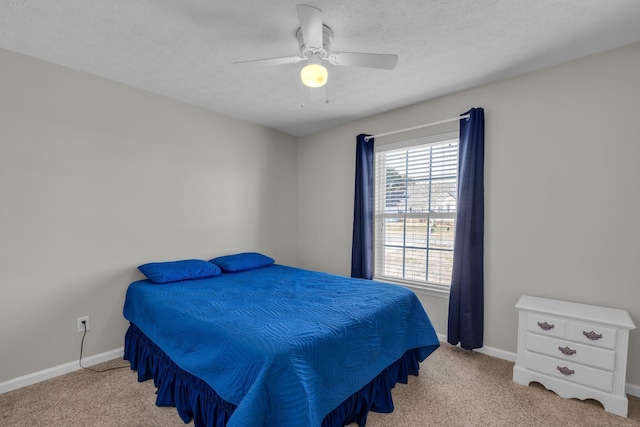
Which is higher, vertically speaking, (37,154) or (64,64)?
(64,64)

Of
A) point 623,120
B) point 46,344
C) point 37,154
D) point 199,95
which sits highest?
point 199,95

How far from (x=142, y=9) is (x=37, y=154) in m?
1.44

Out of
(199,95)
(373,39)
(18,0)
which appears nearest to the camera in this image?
(18,0)

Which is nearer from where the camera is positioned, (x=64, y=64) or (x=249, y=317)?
(x=249, y=317)

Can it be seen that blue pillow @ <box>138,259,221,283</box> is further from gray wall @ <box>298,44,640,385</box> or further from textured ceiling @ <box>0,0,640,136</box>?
gray wall @ <box>298,44,640,385</box>

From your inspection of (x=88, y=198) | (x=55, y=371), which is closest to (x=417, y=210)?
(x=88, y=198)

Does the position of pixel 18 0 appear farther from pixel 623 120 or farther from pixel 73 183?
pixel 623 120

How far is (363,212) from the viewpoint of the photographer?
11.0ft

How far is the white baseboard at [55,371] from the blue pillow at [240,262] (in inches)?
43.7

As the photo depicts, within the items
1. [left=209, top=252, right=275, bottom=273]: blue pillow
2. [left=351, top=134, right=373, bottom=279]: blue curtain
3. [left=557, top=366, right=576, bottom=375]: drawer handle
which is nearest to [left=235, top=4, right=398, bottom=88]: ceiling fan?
[left=351, top=134, right=373, bottom=279]: blue curtain

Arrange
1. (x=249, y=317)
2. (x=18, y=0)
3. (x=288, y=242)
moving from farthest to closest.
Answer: (x=288, y=242) < (x=249, y=317) < (x=18, y=0)

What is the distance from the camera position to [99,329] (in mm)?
2482

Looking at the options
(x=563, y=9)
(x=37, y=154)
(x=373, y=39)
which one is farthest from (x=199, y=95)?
(x=563, y=9)

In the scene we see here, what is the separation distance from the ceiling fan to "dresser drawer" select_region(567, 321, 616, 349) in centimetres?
213
